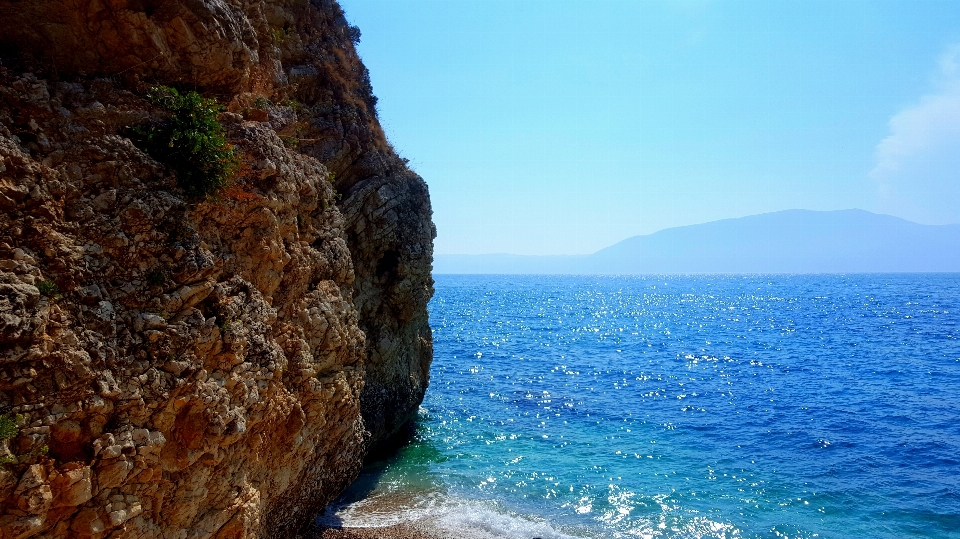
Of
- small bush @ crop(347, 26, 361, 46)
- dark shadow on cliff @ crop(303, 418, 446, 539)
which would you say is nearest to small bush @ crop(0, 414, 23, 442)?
dark shadow on cliff @ crop(303, 418, 446, 539)

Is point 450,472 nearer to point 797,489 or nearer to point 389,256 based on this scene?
point 389,256

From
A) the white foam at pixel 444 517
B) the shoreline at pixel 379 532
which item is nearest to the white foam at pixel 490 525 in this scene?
the white foam at pixel 444 517

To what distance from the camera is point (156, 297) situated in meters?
7.99

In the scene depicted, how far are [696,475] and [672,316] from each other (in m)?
65.5

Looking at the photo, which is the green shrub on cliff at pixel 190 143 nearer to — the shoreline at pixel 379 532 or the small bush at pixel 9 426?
the small bush at pixel 9 426

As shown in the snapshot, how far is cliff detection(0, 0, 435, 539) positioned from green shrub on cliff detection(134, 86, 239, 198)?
23cm

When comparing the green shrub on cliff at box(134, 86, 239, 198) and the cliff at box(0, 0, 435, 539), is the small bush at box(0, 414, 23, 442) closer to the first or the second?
the cliff at box(0, 0, 435, 539)

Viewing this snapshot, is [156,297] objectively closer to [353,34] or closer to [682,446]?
[353,34]

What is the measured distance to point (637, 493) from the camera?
18.1m

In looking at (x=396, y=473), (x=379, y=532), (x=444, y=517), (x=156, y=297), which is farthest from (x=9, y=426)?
(x=396, y=473)

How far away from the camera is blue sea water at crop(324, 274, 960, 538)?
1658 cm

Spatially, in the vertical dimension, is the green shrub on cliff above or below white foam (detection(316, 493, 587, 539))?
above

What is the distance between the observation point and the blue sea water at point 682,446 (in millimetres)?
16578

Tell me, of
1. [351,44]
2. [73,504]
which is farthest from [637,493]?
[351,44]
